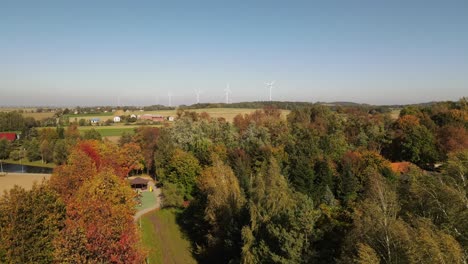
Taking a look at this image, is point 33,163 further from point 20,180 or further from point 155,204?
point 155,204

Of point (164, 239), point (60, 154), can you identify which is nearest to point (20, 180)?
point (60, 154)

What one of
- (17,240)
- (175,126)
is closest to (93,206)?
(17,240)

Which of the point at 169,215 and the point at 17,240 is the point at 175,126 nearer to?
the point at 169,215

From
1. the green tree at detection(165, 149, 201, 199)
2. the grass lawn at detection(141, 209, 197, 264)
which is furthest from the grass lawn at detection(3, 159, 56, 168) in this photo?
the grass lawn at detection(141, 209, 197, 264)

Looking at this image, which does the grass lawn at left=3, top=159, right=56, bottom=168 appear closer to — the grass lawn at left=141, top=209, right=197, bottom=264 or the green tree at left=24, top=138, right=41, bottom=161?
the green tree at left=24, top=138, right=41, bottom=161

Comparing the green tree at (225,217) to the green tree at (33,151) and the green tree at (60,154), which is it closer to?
the green tree at (60,154)

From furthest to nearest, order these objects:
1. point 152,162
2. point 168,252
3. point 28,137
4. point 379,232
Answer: point 28,137 < point 152,162 < point 168,252 < point 379,232
